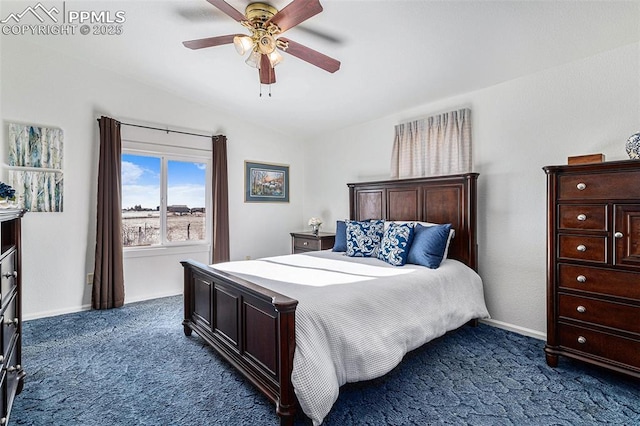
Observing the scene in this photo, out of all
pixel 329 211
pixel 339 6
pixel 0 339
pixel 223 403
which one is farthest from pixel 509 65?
pixel 0 339

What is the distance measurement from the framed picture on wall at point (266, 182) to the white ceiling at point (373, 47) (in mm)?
1134

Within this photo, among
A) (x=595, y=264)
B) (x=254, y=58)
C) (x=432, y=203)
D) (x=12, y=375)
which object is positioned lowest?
(x=12, y=375)

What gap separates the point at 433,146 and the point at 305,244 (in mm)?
2237

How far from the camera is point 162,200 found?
14.5 ft

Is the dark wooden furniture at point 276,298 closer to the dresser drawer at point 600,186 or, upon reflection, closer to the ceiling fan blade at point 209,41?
the dresser drawer at point 600,186

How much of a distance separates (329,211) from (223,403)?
3.53 metres

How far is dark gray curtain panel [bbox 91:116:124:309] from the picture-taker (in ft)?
12.4

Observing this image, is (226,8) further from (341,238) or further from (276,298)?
(341,238)

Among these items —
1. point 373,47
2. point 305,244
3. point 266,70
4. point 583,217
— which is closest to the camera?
point 583,217

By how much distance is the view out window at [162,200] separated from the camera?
13.8 feet

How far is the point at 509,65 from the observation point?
9.47 ft

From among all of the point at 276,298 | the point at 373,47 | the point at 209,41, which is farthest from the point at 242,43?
the point at 276,298

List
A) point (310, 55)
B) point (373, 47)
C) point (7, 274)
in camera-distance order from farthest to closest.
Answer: point (373, 47) < point (310, 55) < point (7, 274)

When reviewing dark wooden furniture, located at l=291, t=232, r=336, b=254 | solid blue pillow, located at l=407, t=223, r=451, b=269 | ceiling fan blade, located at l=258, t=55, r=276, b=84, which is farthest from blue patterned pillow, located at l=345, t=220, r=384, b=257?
ceiling fan blade, located at l=258, t=55, r=276, b=84
